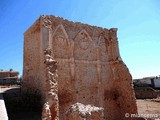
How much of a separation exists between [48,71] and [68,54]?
3.42 meters

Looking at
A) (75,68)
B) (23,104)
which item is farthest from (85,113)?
(75,68)

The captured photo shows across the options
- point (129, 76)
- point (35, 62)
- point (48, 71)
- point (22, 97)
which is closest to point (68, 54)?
point (35, 62)

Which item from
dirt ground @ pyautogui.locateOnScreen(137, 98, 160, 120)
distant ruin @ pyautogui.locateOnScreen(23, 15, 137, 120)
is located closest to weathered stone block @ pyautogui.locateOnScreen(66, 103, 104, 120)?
distant ruin @ pyautogui.locateOnScreen(23, 15, 137, 120)

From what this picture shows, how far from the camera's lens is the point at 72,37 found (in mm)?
14117

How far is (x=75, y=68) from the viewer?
13.7 m

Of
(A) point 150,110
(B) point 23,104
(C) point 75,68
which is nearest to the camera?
(B) point 23,104

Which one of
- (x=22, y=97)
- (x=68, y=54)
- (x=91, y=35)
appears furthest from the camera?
(x=91, y=35)

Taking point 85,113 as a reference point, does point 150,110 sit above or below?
below

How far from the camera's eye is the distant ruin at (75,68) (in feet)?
36.9

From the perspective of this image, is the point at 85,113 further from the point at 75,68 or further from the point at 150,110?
the point at 150,110

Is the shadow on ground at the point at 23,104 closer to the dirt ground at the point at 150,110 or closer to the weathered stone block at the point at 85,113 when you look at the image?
the weathered stone block at the point at 85,113

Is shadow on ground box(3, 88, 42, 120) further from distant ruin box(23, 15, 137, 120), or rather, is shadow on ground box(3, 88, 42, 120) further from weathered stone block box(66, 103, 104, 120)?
weathered stone block box(66, 103, 104, 120)

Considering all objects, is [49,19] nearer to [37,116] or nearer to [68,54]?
[68,54]

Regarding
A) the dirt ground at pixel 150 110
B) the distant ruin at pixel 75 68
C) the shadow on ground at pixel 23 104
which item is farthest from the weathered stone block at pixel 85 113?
the dirt ground at pixel 150 110
